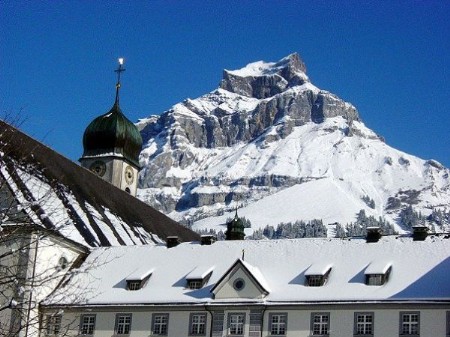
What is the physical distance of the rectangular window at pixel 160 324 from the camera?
5141 cm

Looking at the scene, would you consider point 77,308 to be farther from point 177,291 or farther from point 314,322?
point 314,322

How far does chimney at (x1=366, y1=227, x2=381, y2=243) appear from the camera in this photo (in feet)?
175

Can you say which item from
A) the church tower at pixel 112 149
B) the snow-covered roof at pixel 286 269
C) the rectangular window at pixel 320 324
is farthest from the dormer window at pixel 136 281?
the church tower at pixel 112 149

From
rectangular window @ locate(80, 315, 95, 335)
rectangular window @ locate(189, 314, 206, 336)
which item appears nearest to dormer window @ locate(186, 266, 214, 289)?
rectangular window @ locate(189, 314, 206, 336)

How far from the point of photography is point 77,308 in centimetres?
5253

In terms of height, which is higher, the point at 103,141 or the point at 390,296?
the point at 103,141

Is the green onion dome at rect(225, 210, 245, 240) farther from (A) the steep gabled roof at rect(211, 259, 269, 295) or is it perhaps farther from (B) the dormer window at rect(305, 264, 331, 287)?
(B) the dormer window at rect(305, 264, 331, 287)

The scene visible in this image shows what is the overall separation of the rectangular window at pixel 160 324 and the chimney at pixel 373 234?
1179 centimetres

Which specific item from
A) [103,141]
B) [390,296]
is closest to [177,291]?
[390,296]

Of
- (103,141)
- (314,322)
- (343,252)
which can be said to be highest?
(103,141)

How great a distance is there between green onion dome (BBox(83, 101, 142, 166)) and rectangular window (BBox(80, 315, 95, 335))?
110 feet

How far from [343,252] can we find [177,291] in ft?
30.1

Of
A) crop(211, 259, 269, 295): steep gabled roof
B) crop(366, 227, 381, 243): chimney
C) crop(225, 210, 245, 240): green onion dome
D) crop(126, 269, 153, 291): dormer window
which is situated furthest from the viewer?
crop(225, 210, 245, 240): green onion dome

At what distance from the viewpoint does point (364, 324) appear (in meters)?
48.1
